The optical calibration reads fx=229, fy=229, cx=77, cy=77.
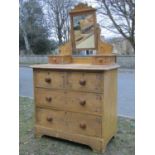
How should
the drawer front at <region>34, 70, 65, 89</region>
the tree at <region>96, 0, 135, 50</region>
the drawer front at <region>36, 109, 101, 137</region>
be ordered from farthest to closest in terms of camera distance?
the tree at <region>96, 0, 135, 50</region>
the drawer front at <region>34, 70, 65, 89</region>
the drawer front at <region>36, 109, 101, 137</region>

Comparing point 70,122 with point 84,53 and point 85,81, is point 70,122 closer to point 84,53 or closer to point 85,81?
point 85,81

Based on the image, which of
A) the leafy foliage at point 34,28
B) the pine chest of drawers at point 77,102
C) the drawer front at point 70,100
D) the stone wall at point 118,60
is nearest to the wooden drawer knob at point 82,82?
the pine chest of drawers at point 77,102

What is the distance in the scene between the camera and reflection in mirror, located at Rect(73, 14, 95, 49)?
100 inches

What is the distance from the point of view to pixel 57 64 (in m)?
2.72

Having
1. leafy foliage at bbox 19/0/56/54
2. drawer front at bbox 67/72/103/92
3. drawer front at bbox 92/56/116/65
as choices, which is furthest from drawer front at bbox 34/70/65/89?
leafy foliage at bbox 19/0/56/54

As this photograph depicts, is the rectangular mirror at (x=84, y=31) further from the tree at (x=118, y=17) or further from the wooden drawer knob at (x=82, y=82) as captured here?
the tree at (x=118, y=17)

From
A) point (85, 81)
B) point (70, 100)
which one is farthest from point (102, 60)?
point (70, 100)

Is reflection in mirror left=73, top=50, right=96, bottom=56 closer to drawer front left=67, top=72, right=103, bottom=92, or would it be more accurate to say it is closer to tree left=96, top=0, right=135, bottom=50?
drawer front left=67, top=72, right=103, bottom=92

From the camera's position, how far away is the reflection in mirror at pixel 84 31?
2.54 m

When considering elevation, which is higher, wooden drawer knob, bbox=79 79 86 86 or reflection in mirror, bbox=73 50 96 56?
reflection in mirror, bbox=73 50 96 56
